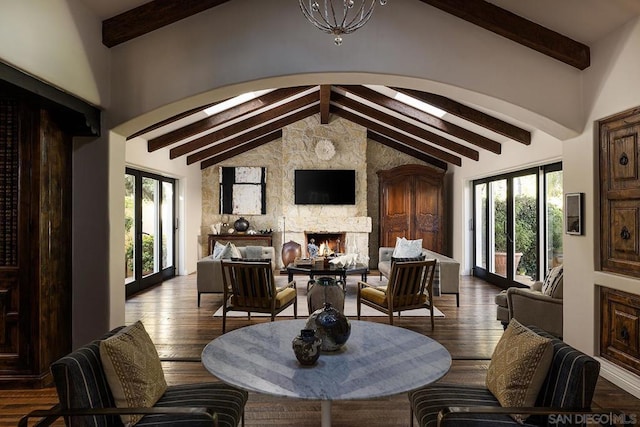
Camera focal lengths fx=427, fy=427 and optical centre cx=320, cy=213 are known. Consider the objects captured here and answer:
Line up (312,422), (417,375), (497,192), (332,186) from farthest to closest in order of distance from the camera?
(332,186), (497,192), (312,422), (417,375)

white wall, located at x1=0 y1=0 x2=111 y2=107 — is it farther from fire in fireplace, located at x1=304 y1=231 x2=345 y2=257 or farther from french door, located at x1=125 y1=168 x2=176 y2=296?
fire in fireplace, located at x1=304 y1=231 x2=345 y2=257

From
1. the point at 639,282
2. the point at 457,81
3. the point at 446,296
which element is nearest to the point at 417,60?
the point at 457,81

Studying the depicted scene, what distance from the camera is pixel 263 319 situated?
5.51 m

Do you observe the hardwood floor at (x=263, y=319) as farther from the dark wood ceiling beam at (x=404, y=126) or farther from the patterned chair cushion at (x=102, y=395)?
the dark wood ceiling beam at (x=404, y=126)

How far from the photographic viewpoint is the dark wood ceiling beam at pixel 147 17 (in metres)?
3.55

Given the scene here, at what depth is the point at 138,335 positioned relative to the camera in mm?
2059

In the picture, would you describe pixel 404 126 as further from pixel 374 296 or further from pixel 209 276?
pixel 209 276

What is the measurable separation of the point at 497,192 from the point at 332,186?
3.44 metres

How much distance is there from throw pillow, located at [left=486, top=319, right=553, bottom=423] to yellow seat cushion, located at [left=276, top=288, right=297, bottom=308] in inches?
117

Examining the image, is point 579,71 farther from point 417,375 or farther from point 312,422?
point 312,422

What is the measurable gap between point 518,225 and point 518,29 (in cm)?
436

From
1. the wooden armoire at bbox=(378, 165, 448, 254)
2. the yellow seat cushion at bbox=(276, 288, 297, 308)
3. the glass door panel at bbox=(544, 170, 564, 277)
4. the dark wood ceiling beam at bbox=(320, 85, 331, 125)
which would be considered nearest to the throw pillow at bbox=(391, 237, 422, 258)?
the glass door panel at bbox=(544, 170, 564, 277)

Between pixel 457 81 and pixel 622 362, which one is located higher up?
pixel 457 81

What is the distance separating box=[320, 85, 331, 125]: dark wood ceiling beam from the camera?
729 cm
